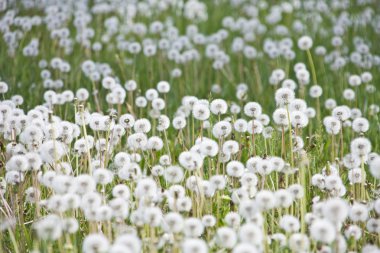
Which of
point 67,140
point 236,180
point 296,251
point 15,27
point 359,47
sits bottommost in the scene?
point 296,251

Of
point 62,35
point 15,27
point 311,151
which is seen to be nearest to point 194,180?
point 311,151

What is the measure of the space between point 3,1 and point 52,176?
364 cm

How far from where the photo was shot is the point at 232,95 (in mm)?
5840

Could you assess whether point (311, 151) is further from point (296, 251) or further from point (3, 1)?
point (3, 1)

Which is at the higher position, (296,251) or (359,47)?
(359,47)

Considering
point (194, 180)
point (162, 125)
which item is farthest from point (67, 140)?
point (194, 180)

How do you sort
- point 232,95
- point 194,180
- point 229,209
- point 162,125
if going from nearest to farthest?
point 194,180 → point 229,209 → point 162,125 → point 232,95

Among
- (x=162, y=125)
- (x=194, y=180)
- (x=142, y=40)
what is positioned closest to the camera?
(x=194, y=180)

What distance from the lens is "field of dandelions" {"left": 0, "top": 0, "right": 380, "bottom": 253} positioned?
8.55 feet

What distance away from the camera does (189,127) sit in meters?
4.66

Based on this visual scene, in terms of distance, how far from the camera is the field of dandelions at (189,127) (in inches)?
103

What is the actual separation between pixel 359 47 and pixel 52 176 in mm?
4108

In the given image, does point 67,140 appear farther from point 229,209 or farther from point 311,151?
point 311,151

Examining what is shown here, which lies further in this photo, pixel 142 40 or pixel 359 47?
pixel 142 40
